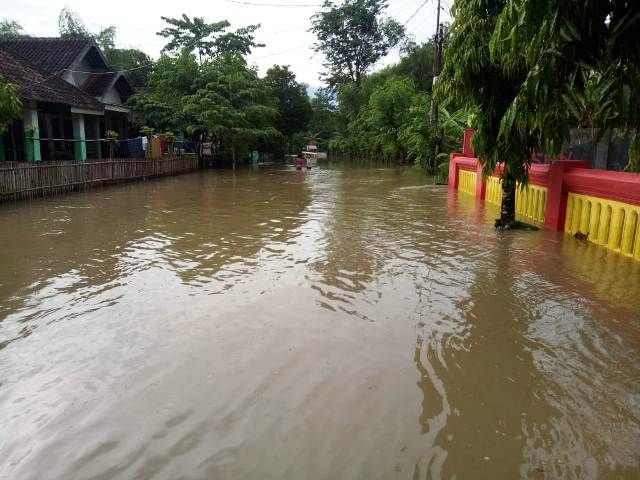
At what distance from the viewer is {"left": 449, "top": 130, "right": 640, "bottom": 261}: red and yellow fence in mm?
7457

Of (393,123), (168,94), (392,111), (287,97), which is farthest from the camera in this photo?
(287,97)

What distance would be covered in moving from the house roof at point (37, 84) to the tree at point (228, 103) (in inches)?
255

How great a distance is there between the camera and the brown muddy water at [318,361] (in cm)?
301

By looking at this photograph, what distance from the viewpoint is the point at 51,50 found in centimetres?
2545

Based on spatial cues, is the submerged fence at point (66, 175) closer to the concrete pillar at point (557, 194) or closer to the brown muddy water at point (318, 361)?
the brown muddy water at point (318, 361)

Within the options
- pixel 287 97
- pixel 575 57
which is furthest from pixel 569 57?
pixel 287 97

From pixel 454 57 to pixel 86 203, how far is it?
1068cm

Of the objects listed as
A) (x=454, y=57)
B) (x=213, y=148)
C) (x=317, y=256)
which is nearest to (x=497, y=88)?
(x=454, y=57)

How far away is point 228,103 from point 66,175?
558 inches

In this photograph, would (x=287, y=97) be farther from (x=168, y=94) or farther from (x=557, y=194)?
(x=557, y=194)

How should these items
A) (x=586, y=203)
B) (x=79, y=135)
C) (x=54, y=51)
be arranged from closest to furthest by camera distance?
(x=586, y=203), (x=79, y=135), (x=54, y=51)

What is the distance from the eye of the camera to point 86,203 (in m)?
14.3

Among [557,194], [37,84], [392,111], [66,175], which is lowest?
[66,175]

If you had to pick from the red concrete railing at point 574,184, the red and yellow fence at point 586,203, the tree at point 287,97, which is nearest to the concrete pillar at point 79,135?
the red and yellow fence at point 586,203
